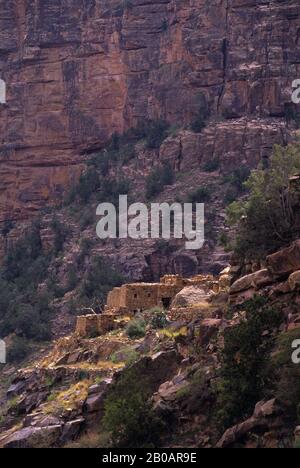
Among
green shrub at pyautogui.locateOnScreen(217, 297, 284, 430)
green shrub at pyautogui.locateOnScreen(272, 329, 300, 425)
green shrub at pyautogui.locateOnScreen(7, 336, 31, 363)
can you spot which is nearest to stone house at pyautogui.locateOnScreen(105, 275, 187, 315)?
green shrub at pyautogui.locateOnScreen(217, 297, 284, 430)

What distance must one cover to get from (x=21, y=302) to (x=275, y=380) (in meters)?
54.0

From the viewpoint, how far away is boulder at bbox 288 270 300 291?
7175 centimetres

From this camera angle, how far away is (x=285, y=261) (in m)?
73.5

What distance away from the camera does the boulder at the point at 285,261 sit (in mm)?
73250

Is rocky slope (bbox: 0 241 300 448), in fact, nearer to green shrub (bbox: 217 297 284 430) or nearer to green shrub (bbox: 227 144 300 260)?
green shrub (bbox: 217 297 284 430)

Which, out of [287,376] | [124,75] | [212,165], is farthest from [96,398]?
[124,75]

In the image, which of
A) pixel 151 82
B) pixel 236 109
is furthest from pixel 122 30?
pixel 236 109

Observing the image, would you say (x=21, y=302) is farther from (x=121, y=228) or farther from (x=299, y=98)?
(x=299, y=98)

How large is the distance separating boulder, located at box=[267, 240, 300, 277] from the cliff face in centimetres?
4927

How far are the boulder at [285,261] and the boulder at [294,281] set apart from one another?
2.56ft

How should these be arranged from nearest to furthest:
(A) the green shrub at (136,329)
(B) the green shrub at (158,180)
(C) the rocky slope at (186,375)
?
(C) the rocky slope at (186,375), (A) the green shrub at (136,329), (B) the green shrub at (158,180)

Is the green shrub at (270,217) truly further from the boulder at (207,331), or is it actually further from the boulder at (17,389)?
the boulder at (17,389)

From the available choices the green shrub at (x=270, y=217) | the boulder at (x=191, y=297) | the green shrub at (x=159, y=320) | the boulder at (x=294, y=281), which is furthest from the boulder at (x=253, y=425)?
the boulder at (x=191, y=297)

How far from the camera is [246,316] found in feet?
236
